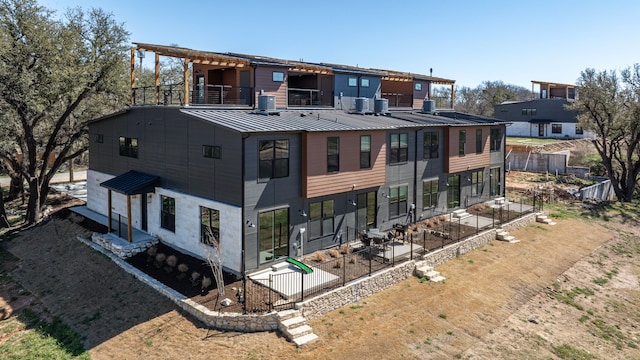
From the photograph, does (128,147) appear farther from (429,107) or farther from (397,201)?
(429,107)

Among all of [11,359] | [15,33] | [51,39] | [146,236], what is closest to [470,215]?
[146,236]

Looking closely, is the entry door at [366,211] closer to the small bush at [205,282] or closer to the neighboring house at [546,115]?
the small bush at [205,282]

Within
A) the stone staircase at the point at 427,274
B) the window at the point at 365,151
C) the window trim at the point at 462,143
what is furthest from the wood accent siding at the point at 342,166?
the window trim at the point at 462,143

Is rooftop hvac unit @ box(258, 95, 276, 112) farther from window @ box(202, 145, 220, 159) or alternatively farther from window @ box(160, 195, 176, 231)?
window @ box(160, 195, 176, 231)

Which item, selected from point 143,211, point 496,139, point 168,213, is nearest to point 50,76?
point 143,211

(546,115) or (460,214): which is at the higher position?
(546,115)
